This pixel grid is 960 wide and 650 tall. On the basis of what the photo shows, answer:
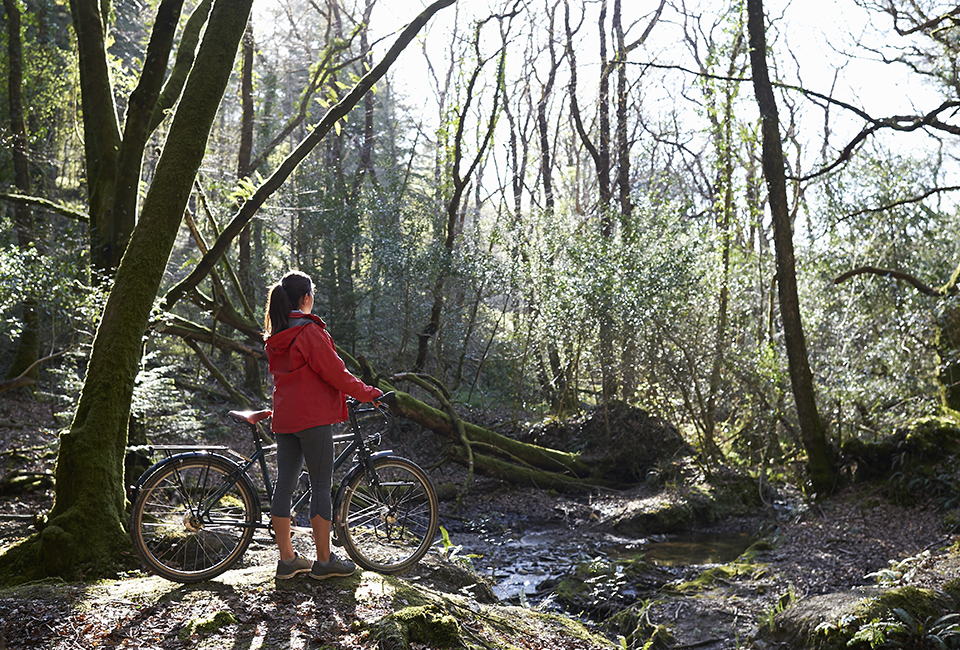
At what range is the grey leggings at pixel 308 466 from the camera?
405cm

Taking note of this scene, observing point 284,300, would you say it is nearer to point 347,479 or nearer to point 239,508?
point 347,479

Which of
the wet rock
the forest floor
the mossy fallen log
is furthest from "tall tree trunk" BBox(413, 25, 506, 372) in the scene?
the wet rock

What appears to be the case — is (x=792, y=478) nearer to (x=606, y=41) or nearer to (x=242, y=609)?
(x=242, y=609)

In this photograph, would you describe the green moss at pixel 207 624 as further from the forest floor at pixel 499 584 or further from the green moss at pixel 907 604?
the green moss at pixel 907 604

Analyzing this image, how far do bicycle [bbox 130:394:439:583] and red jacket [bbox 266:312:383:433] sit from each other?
321mm

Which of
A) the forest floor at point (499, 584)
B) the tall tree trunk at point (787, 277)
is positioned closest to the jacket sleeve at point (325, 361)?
the forest floor at point (499, 584)

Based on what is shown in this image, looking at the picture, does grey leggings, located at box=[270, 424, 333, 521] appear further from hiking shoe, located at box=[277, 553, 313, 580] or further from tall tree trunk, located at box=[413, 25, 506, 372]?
tall tree trunk, located at box=[413, 25, 506, 372]

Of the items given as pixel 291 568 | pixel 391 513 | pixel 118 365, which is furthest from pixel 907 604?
pixel 118 365

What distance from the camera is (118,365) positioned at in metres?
4.68

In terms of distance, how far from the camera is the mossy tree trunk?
4.25 meters

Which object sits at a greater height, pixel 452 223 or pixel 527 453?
pixel 452 223

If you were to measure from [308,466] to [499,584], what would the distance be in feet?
12.9

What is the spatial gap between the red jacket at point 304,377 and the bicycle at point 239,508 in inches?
12.7

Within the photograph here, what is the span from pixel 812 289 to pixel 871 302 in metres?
1.50
